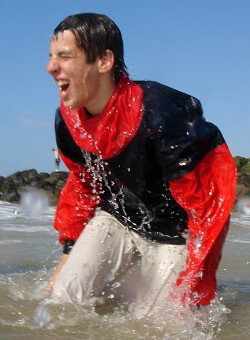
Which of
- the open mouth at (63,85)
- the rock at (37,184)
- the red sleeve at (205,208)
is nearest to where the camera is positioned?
the red sleeve at (205,208)

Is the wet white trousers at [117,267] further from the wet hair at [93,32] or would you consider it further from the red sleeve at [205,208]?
the wet hair at [93,32]

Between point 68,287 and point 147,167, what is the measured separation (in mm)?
697

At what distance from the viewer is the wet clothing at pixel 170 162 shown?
3146 mm

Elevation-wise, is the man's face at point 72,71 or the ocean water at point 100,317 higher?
the man's face at point 72,71

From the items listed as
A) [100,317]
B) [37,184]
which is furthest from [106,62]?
[37,184]

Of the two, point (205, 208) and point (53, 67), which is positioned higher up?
point (53, 67)

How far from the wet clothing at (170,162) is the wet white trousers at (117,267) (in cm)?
14

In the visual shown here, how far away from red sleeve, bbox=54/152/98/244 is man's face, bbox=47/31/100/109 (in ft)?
2.02

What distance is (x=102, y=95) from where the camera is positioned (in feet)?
10.8

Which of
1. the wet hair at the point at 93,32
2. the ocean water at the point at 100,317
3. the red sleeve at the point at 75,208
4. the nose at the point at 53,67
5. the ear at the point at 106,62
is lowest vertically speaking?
the ocean water at the point at 100,317

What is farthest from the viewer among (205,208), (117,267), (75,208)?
(75,208)

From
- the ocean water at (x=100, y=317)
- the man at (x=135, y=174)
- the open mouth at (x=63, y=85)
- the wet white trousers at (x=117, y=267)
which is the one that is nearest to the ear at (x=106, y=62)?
the man at (x=135, y=174)

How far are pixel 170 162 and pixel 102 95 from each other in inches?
18.3

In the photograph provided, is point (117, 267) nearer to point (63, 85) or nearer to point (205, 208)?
point (205, 208)
